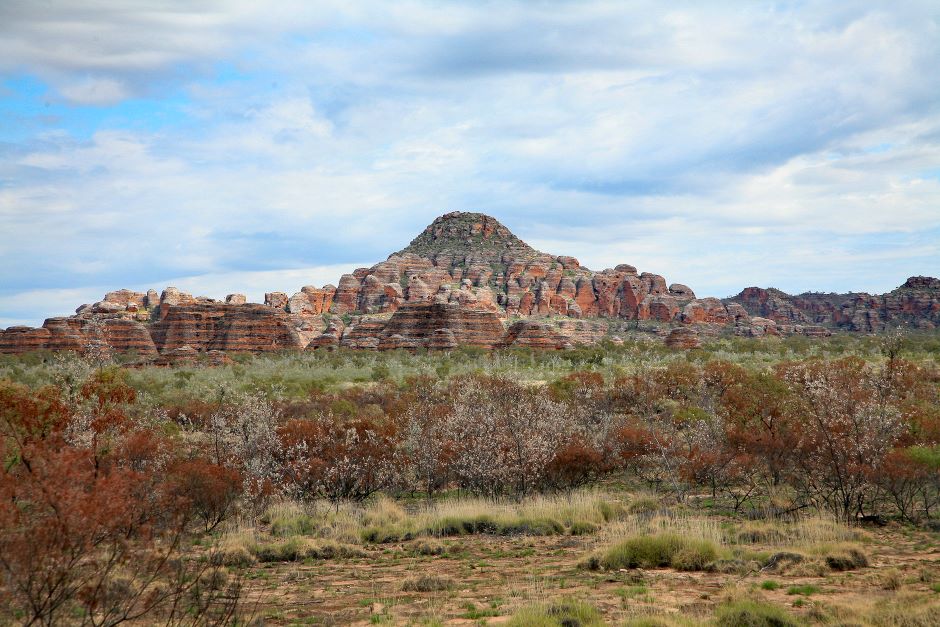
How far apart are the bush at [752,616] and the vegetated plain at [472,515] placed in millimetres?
38

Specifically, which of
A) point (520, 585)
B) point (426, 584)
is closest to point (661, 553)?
point (520, 585)

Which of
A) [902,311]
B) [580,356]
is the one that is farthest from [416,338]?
[902,311]

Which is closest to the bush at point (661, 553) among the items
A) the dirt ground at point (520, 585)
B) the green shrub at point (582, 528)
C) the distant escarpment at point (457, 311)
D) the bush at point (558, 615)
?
the dirt ground at point (520, 585)

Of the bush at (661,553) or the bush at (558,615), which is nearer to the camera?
the bush at (558,615)

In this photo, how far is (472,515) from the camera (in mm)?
17688

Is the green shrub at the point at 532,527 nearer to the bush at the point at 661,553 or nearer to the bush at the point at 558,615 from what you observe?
the bush at the point at 661,553

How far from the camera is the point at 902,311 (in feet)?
532

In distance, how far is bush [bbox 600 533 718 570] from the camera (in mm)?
13016

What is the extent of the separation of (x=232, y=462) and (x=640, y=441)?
1339 cm

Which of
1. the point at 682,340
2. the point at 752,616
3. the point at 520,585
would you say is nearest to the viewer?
the point at 752,616

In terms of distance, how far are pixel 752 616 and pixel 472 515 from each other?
9.54 meters

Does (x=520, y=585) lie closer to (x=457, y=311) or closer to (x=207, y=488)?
(x=207, y=488)

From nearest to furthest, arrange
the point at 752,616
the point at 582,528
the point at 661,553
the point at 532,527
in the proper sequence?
the point at 752,616, the point at 661,553, the point at 582,528, the point at 532,527

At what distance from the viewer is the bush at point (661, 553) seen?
13.0 meters
